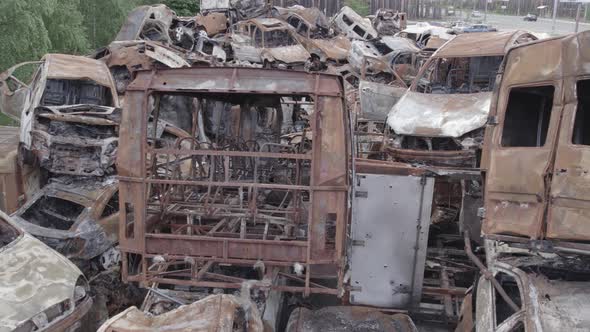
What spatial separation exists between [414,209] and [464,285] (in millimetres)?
1343

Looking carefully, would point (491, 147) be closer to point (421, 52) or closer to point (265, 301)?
point (265, 301)

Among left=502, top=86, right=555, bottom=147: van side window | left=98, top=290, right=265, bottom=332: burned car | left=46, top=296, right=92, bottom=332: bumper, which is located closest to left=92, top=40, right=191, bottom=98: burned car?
left=46, top=296, right=92, bottom=332: bumper

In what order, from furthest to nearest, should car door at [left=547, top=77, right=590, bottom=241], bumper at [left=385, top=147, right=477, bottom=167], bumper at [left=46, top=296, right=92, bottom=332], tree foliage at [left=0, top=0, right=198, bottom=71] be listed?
tree foliage at [left=0, top=0, right=198, bottom=71] → bumper at [left=385, top=147, right=477, bottom=167] → bumper at [left=46, top=296, right=92, bottom=332] → car door at [left=547, top=77, right=590, bottom=241]

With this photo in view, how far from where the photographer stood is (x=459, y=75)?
371 inches

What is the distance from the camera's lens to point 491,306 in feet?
12.5

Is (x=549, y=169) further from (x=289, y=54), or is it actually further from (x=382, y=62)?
(x=289, y=54)

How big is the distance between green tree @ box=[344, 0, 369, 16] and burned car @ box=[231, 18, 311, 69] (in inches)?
925

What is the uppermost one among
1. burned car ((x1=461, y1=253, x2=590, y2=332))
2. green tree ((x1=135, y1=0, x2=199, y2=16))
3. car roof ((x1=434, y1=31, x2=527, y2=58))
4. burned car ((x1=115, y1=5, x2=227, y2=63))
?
green tree ((x1=135, y1=0, x2=199, y2=16))

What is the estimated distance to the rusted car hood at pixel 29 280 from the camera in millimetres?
4371

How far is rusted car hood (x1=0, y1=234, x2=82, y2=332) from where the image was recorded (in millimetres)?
4371

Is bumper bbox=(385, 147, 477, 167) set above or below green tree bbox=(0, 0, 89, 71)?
below

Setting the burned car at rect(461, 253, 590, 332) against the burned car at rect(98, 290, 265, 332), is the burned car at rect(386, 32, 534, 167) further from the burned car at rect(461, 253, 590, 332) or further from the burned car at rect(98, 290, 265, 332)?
the burned car at rect(98, 290, 265, 332)

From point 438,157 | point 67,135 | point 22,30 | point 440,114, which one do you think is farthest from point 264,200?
point 22,30

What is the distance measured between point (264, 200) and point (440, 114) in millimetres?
2998
